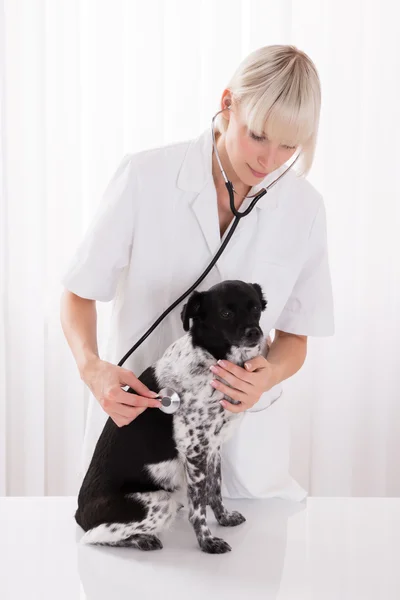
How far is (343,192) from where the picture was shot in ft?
8.40

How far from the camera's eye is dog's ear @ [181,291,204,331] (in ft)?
3.94

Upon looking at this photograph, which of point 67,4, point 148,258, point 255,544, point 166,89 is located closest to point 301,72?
point 148,258

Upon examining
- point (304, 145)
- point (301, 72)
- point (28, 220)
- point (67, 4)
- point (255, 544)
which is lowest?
point (255, 544)

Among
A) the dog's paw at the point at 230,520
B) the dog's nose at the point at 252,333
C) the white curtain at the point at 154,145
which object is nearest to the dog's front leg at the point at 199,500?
the dog's paw at the point at 230,520

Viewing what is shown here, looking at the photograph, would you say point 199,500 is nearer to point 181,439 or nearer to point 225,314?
point 181,439

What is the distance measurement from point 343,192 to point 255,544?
1.61 metres

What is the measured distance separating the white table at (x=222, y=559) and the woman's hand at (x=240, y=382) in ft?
0.93

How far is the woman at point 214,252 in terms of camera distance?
1316 millimetres

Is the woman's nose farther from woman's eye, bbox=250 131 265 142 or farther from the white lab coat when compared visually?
the white lab coat

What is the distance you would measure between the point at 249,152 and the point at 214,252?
226 mm

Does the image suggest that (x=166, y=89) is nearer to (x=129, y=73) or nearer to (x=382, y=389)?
(x=129, y=73)

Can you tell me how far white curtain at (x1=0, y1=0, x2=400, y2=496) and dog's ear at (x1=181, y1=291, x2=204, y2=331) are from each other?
1.36 meters

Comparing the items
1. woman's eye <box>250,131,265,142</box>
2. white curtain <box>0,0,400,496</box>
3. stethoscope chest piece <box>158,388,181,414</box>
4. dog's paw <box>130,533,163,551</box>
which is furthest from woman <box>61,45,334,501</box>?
white curtain <box>0,0,400,496</box>

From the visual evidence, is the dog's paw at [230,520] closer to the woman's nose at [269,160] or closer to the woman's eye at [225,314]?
the woman's eye at [225,314]
